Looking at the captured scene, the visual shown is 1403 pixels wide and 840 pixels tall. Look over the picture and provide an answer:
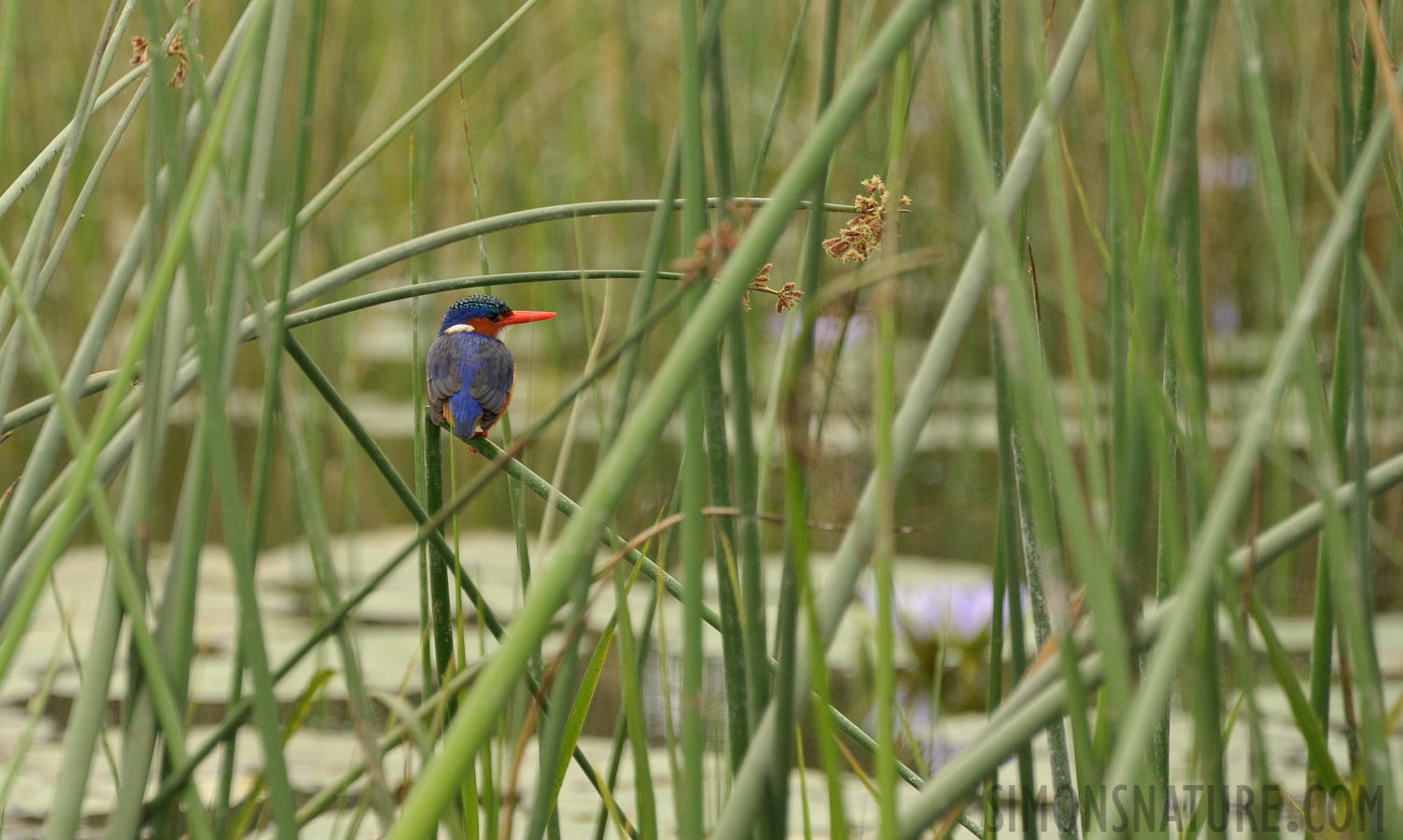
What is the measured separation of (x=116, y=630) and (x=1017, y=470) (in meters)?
0.47

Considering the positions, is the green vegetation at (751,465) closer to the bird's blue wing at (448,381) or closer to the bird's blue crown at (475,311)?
the bird's blue wing at (448,381)

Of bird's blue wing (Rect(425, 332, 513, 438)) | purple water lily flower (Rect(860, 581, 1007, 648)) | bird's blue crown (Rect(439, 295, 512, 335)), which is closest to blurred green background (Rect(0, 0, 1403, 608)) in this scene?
purple water lily flower (Rect(860, 581, 1007, 648))

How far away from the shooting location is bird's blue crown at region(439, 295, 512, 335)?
1049 millimetres

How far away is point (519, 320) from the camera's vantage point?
3.22ft

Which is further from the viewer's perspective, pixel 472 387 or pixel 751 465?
pixel 472 387

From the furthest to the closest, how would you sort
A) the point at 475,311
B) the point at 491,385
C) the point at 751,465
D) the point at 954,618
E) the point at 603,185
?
the point at 603,185
the point at 954,618
the point at 475,311
the point at 491,385
the point at 751,465

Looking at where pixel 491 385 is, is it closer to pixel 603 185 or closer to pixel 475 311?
pixel 475 311

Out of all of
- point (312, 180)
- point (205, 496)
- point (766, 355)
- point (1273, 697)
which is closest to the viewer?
point (205, 496)

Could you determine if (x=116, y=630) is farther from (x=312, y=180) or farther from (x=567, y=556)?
(x=312, y=180)

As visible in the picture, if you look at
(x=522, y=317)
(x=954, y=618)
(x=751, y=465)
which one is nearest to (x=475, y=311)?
(x=522, y=317)

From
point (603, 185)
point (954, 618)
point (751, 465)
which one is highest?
point (603, 185)

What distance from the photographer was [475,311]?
106 cm

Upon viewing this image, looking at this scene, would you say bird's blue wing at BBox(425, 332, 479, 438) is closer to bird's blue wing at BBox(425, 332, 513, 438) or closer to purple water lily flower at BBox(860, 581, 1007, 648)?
bird's blue wing at BBox(425, 332, 513, 438)

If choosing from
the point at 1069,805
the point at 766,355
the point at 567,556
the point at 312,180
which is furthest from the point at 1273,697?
the point at 312,180
